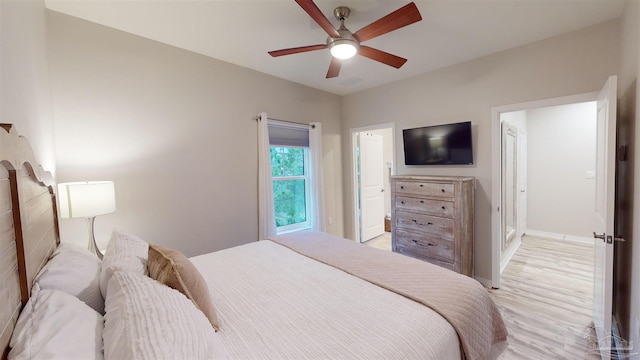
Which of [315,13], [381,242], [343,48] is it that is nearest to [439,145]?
[343,48]

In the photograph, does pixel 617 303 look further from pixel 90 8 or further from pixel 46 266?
pixel 90 8

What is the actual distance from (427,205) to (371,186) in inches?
70.2

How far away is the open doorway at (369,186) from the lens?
442 cm

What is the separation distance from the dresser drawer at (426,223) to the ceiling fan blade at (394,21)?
2085 millimetres

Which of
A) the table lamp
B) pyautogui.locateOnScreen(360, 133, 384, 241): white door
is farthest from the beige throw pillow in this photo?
pyautogui.locateOnScreen(360, 133, 384, 241): white door

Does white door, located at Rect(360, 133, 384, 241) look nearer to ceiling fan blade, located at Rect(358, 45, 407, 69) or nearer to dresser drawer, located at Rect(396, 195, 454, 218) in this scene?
dresser drawer, located at Rect(396, 195, 454, 218)

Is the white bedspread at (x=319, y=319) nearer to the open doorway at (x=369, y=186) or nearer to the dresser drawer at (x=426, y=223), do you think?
the dresser drawer at (x=426, y=223)

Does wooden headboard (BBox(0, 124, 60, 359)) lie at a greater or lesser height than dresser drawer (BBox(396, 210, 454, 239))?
greater

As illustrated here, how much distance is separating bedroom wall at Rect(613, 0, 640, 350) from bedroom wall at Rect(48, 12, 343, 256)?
→ 3186mm

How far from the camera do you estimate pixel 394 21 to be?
1.65m

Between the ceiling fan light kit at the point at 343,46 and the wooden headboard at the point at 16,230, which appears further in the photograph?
the ceiling fan light kit at the point at 343,46

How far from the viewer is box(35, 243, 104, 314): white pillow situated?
1066 millimetres

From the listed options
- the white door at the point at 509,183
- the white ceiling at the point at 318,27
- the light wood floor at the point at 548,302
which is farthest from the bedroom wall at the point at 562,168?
the white ceiling at the point at 318,27

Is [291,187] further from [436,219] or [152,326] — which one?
[152,326]
